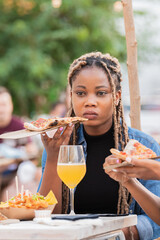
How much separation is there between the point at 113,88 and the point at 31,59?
1001 cm

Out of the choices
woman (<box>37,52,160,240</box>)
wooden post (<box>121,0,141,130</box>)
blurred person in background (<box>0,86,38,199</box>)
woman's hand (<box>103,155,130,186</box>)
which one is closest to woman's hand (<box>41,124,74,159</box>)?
woman (<box>37,52,160,240</box>)

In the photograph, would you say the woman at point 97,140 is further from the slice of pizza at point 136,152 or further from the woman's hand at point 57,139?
the slice of pizza at point 136,152

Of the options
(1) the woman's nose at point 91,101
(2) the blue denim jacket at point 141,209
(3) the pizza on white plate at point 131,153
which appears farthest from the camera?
(1) the woman's nose at point 91,101

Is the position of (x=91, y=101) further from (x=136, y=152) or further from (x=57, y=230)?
(x=57, y=230)

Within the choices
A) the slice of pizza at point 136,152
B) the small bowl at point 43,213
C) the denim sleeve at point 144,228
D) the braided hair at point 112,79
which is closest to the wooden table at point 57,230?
the small bowl at point 43,213

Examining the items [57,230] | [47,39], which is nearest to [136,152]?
[57,230]

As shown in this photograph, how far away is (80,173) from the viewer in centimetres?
261

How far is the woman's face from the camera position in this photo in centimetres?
299

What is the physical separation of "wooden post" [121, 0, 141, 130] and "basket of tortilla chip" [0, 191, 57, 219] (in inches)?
56.0

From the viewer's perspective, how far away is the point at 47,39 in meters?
13.7

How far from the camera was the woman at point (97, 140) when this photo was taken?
2951mm

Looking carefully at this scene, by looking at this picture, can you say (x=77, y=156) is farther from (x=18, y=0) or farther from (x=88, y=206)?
(x=18, y=0)

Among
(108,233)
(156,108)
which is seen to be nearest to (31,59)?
(156,108)

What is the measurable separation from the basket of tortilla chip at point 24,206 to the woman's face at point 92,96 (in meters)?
0.64
